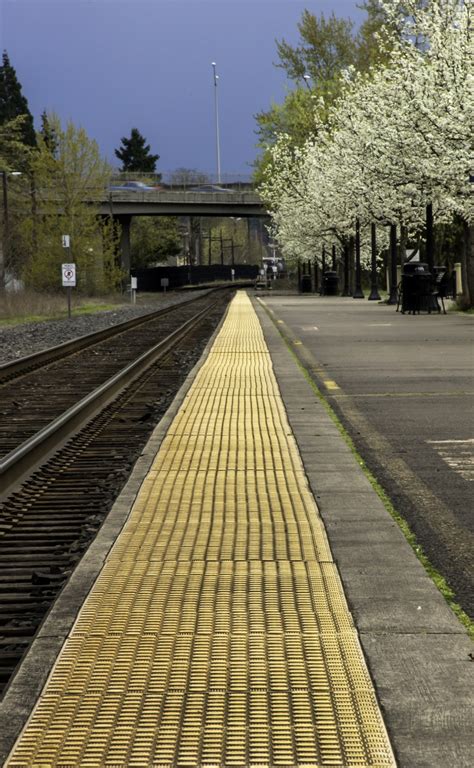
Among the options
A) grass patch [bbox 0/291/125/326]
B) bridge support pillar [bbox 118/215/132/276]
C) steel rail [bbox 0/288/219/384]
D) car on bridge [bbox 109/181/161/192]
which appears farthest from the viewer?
bridge support pillar [bbox 118/215/132/276]

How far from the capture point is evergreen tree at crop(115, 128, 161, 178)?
168 meters

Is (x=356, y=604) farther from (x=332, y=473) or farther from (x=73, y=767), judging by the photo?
(x=332, y=473)

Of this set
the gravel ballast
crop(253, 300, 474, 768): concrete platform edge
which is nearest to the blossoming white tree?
the gravel ballast

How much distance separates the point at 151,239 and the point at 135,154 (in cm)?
3525

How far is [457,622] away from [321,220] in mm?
61221

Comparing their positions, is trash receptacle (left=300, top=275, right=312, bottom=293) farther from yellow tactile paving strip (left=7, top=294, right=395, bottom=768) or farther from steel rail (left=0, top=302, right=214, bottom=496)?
yellow tactile paving strip (left=7, top=294, right=395, bottom=768)

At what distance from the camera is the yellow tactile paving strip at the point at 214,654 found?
132 inches

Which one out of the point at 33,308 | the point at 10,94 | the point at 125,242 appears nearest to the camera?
the point at 33,308

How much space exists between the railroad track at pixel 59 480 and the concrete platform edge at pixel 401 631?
1.30 meters

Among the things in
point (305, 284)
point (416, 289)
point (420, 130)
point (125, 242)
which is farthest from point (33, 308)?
point (125, 242)

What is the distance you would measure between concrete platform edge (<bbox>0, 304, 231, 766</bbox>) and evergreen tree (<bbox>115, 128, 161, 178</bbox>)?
16425cm

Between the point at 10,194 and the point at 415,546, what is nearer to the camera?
the point at 415,546

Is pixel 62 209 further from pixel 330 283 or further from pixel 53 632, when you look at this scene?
pixel 53 632

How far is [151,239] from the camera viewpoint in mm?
137875
